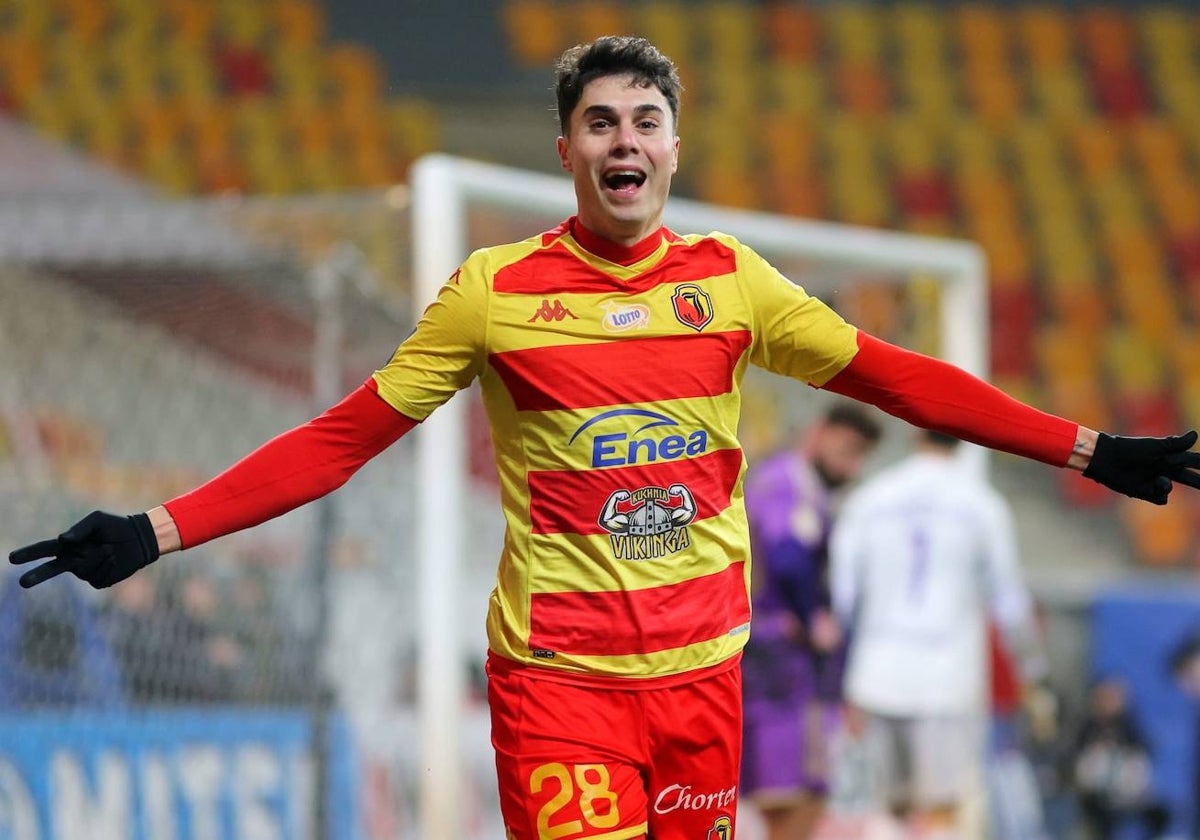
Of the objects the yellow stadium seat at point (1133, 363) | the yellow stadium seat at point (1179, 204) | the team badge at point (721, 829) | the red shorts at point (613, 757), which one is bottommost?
the team badge at point (721, 829)

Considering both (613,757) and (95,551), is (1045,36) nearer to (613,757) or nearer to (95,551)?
(613,757)

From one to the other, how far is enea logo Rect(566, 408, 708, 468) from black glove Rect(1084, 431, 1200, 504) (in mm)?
747

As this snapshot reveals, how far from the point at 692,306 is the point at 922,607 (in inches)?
185

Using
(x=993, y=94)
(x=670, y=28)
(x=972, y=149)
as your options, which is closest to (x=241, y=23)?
(x=670, y=28)

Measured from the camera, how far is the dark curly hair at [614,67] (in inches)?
128

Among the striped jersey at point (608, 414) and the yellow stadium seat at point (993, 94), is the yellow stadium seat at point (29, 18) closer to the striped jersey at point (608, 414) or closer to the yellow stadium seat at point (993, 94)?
the yellow stadium seat at point (993, 94)

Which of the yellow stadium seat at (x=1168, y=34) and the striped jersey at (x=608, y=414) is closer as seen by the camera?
the striped jersey at (x=608, y=414)

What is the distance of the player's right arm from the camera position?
9.97 feet

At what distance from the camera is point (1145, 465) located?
3242 millimetres

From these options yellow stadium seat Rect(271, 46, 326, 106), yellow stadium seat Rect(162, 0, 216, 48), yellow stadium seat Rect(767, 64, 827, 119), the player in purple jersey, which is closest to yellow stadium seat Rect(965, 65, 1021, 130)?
yellow stadium seat Rect(767, 64, 827, 119)

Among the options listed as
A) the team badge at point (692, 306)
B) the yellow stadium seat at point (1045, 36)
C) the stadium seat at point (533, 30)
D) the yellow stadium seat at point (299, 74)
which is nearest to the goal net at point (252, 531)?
the team badge at point (692, 306)

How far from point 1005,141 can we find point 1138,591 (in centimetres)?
728

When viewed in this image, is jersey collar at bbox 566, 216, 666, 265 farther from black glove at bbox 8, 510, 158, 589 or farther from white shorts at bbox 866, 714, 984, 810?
white shorts at bbox 866, 714, 984, 810

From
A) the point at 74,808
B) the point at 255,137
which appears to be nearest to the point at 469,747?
the point at 74,808
